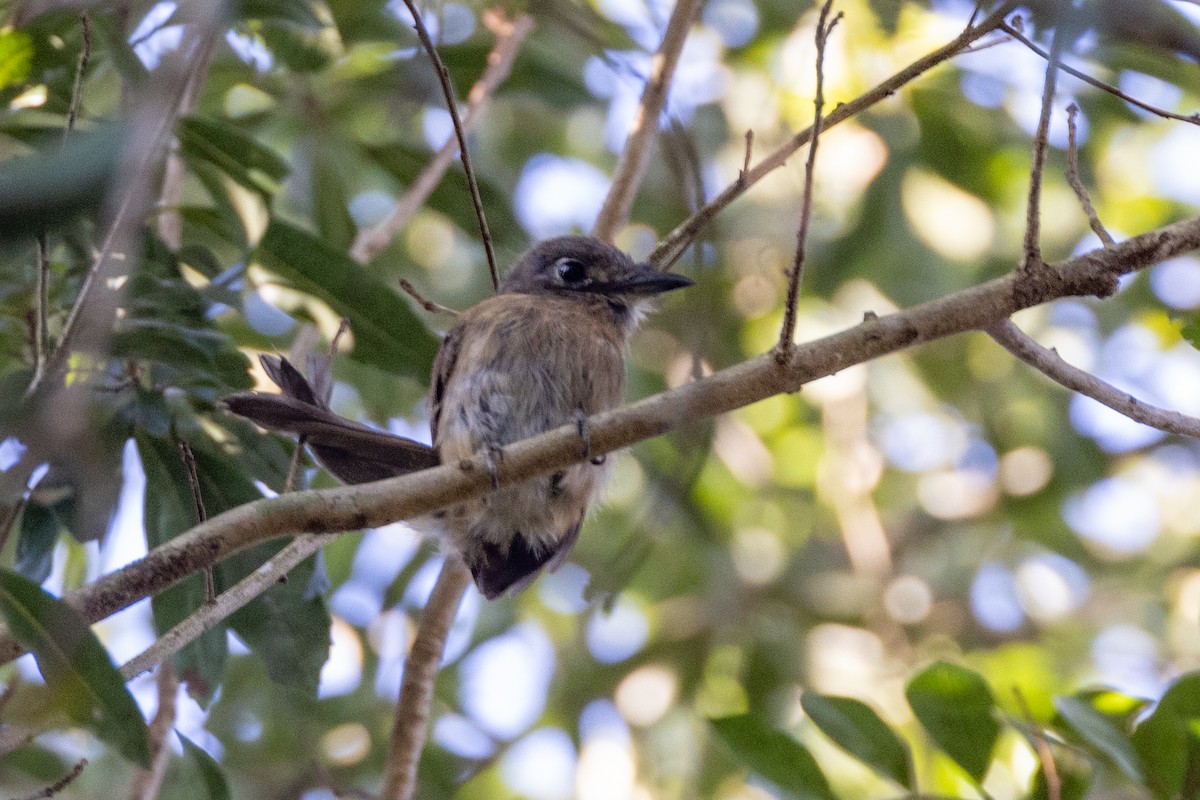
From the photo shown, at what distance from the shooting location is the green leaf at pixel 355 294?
334 centimetres

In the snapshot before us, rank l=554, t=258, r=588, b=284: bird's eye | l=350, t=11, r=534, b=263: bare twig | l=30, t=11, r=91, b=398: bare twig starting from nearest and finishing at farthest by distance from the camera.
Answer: l=30, t=11, r=91, b=398: bare twig < l=350, t=11, r=534, b=263: bare twig < l=554, t=258, r=588, b=284: bird's eye

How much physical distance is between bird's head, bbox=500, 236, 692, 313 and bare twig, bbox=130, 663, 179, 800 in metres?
1.48

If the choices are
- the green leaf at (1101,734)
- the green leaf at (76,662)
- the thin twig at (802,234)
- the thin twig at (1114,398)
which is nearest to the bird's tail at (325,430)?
the green leaf at (76,662)

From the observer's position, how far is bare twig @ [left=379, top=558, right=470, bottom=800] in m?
3.29

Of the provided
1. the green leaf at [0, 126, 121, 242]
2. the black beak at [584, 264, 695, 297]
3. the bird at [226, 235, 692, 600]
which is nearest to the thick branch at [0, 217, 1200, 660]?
the green leaf at [0, 126, 121, 242]

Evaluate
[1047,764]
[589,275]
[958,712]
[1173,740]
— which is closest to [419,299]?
[589,275]

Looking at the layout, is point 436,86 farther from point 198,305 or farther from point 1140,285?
point 1140,285

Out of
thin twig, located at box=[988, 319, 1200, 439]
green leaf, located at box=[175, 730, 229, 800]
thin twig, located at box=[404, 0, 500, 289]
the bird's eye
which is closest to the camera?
thin twig, located at box=[988, 319, 1200, 439]

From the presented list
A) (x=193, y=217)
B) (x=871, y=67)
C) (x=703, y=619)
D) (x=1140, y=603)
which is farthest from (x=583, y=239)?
(x=1140, y=603)

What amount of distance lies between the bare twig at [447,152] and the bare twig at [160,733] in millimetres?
1263

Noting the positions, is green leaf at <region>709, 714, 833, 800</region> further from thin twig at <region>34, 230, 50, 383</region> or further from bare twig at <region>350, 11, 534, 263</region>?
bare twig at <region>350, 11, 534, 263</region>

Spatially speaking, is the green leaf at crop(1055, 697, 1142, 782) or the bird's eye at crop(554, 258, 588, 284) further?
the bird's eye at crop(554, 258, 588, 284)

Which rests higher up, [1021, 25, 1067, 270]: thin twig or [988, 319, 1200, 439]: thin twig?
[1021, 25, 1067, 270]: thin twig

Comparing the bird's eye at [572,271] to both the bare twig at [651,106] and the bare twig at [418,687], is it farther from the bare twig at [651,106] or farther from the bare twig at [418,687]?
the bare twig at [418,687]
